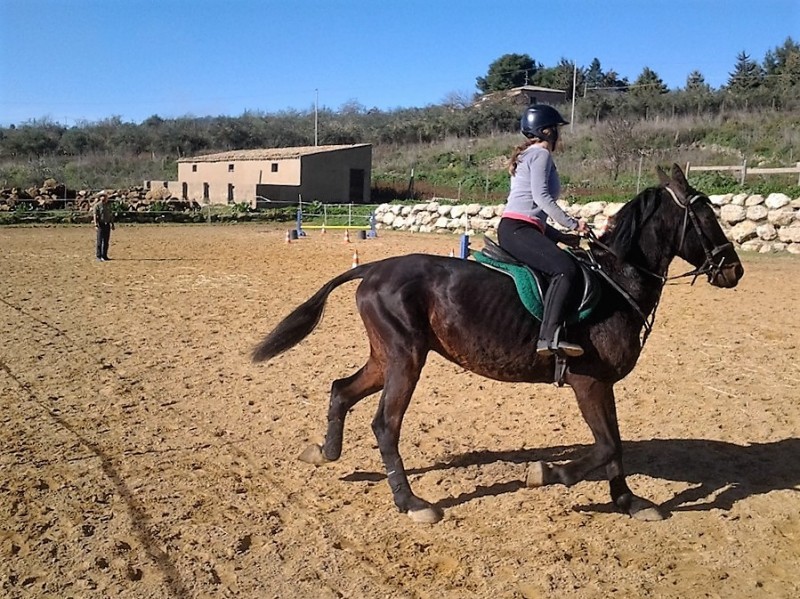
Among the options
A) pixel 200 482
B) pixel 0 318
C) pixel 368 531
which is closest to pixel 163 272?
pixel 0 318

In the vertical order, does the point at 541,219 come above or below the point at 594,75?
below

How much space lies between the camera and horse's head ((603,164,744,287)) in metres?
5.06

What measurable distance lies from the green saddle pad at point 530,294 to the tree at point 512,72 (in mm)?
100162

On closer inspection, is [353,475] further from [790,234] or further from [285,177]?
[285,177]

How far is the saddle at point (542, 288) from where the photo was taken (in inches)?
193

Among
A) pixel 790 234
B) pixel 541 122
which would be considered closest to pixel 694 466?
pixel 541 122

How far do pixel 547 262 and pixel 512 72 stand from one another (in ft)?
335

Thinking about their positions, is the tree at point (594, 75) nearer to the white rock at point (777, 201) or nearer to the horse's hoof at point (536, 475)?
the white rock at point (777, 201)

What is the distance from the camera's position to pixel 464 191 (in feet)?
150

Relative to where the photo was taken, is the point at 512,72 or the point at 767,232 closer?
the point at 767,232

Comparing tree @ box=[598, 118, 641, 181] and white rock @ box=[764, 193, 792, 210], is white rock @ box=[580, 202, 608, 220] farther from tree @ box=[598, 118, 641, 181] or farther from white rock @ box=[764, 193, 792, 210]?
tree @ box=[598, 118, 641, 181]

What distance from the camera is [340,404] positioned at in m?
5.61

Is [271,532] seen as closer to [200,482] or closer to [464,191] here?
[200,482]

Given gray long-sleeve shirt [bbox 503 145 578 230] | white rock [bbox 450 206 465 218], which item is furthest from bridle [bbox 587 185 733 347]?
white rock [bbox 450 206 465 218]
